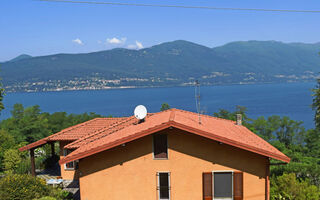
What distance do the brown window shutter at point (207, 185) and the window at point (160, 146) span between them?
1.96 metres

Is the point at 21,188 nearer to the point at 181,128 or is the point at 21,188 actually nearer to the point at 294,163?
the point at 181,128

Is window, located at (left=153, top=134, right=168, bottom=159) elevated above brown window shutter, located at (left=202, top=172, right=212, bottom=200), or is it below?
above

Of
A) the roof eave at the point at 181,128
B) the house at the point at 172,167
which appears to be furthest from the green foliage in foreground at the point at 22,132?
the roof eave at the point at 181,128

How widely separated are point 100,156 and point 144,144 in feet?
6.90

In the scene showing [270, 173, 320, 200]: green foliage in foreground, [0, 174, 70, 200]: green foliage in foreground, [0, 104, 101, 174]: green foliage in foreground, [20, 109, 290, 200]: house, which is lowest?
[0, 104, 101, 174]: green foliage in foreground

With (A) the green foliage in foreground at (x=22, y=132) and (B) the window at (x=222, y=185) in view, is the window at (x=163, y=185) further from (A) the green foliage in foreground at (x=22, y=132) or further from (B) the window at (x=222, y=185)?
(A) the green foliage in foreground at (x=22, y=132)

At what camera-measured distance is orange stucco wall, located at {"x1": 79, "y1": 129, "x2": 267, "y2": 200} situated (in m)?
12.1

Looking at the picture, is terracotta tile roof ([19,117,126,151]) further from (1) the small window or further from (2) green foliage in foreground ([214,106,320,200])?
(2) green foliage in foreground ([214,106,320,200])

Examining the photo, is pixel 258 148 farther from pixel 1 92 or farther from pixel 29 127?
pixel 29 127

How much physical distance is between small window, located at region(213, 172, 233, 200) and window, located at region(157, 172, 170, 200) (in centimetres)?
208

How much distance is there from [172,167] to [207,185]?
1715mm

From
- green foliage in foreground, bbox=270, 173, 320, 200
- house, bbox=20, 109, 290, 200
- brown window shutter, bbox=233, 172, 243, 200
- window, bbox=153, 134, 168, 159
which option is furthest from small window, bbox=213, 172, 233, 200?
green foliage in foreground, bbox=270, 173, 320, 200

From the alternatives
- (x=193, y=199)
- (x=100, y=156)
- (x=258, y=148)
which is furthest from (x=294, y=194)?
(x=100, y=156)

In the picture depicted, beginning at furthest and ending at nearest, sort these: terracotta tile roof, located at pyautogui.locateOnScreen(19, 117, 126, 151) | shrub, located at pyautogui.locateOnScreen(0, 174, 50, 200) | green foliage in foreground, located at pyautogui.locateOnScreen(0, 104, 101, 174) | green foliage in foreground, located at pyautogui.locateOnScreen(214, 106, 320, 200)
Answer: green foliage in foreground, located at pyautogui.locateOnScreen(0, 104, 101, 174) < terracotta tile roof, located at pyautogui.locateOnScreen(19, 117, 126, 151) < green foliage in foreground, located at pyautogui.locateOnScreen(214, 106, 320, 200) < shrub, located at pyautogui.locateOnScreen(0, 174, 50, 200)
